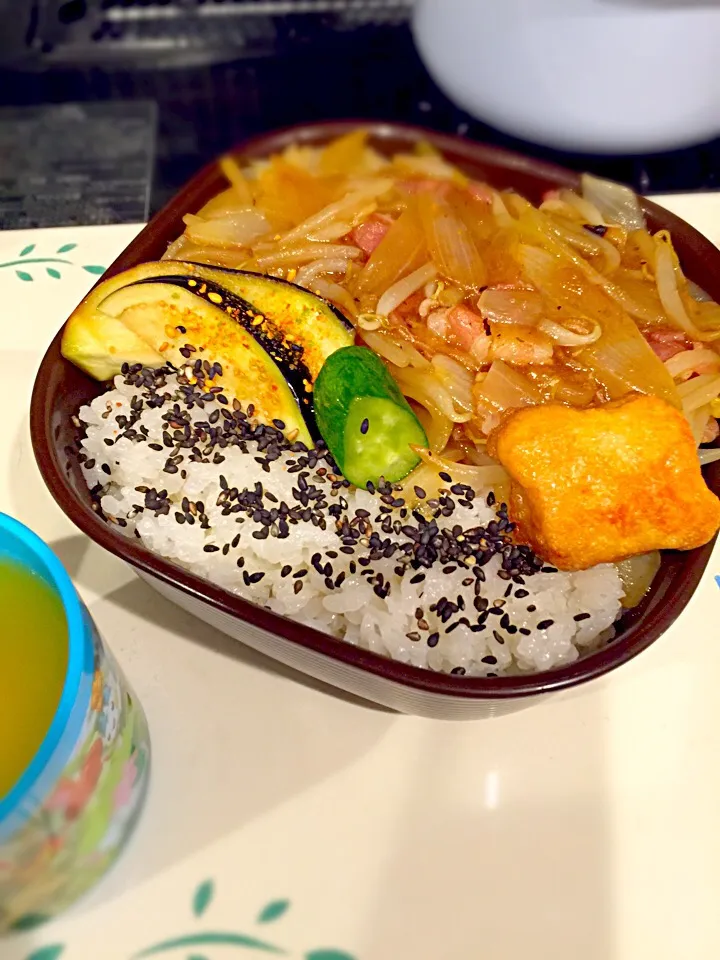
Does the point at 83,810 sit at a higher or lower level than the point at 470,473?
lower

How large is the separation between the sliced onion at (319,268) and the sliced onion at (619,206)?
55 cm

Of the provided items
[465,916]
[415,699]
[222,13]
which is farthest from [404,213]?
[222,13]

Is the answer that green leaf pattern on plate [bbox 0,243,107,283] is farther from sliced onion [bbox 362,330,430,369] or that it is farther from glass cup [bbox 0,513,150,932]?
glass cup [bbox 0,513,150,932]

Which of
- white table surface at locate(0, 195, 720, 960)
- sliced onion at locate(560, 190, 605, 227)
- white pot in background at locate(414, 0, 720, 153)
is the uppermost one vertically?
white pot in background at locate(414, 0, 720, 153)

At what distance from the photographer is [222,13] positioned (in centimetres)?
302

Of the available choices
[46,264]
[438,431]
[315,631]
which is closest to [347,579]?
[315,631]

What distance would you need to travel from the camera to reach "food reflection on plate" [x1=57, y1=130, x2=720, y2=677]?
1.24m

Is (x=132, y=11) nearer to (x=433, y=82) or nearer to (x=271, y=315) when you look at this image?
(x=433, y=82)

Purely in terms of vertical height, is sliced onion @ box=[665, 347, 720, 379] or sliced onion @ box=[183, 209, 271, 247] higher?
sliced onion @ box=[665, 347, 720, 379]

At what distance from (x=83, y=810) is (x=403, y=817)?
1.65ft

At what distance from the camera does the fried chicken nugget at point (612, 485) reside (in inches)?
47.3

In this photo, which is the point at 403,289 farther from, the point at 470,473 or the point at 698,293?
the point at 698,293

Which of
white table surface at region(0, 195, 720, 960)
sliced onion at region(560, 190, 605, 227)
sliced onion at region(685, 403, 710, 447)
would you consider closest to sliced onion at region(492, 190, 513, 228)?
sliced onion at region(560, 190, 605, 227)

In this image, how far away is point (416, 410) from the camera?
4.81ft
